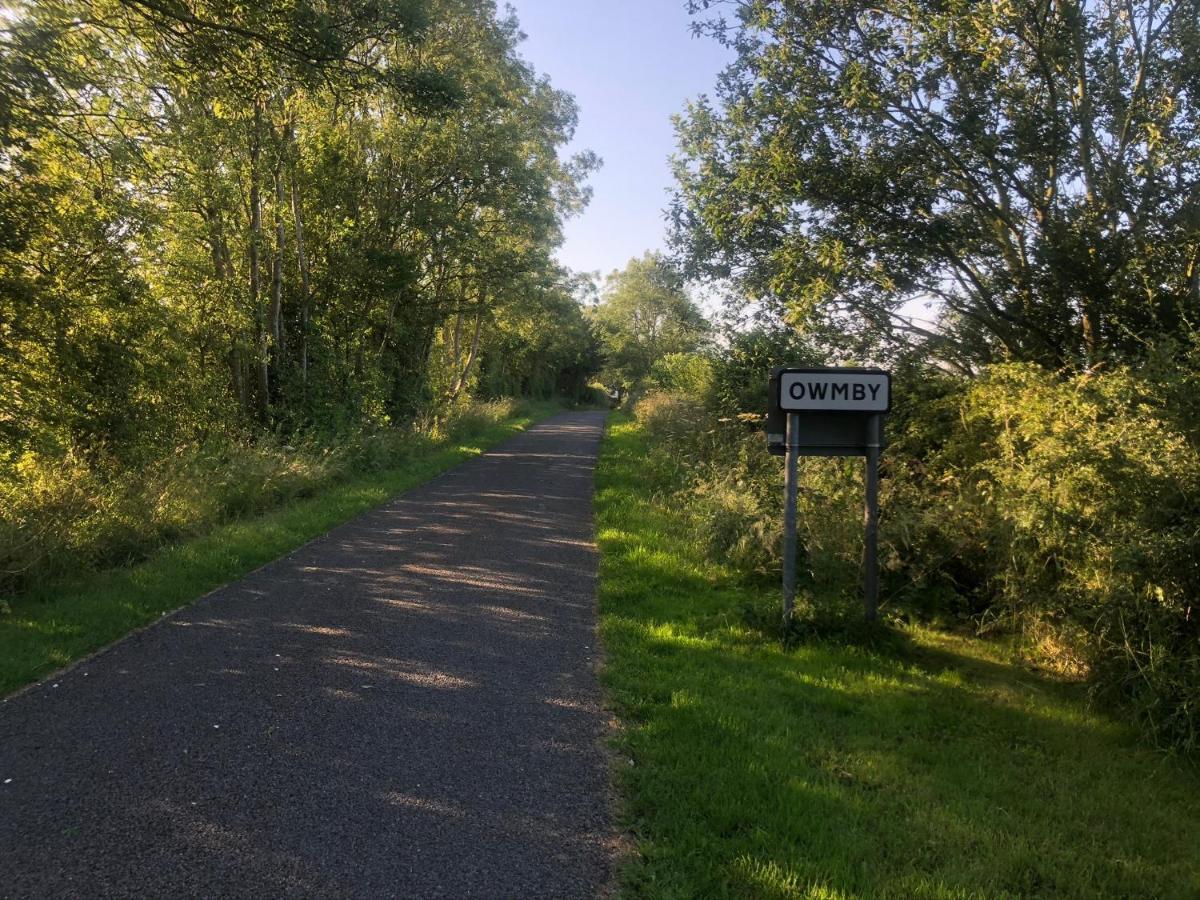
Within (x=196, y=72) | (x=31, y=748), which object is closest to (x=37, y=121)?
(x=196, y=72)

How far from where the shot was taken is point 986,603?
21.5ft

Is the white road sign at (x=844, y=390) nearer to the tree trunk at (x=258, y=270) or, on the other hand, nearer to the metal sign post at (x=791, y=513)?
the metal sign post at (x=791, y=513)

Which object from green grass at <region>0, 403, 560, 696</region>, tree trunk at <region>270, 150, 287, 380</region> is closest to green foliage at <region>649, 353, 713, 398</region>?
green grass at <region>0, 403, 560, 696</region>

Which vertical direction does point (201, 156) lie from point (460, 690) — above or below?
above

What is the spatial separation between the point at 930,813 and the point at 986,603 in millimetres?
3415

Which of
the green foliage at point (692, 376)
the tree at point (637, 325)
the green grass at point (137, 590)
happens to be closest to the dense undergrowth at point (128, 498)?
the green grass at point (137, 590)

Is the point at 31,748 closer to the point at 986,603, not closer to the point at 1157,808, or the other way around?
the point at 1157,808


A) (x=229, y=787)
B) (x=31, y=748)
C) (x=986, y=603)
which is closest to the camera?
(x=229, y=787)

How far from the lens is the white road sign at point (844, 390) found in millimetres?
6078

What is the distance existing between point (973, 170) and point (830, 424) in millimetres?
4554

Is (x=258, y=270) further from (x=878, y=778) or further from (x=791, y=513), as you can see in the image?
(x=878, y=778)

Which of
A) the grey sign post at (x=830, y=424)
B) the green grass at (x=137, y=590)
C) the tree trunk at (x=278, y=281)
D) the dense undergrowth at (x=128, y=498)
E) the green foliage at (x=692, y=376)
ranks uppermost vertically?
the tree trunk at (x=278, y=281)

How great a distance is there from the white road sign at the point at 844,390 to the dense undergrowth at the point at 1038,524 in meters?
1.14

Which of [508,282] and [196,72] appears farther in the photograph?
[508,282]
